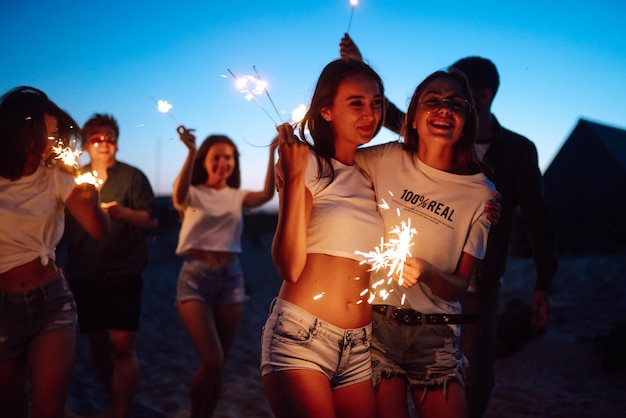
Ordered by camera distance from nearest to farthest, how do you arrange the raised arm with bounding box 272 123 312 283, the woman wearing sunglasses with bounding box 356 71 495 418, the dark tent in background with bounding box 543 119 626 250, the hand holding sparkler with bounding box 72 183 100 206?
the raised arm with bounding box 272 123 312 283 < the woman wearing sunglasses with bounding box 356 71 495 418 < the hand holding sparkler with bounding box 72 183 100 206 < the dark tent in background with bounding box 543 119 626 250

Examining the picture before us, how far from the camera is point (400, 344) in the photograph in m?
2.79

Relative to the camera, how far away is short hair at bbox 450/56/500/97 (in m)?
4.16

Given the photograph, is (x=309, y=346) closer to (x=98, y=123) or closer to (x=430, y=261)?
(x=430, y=261)

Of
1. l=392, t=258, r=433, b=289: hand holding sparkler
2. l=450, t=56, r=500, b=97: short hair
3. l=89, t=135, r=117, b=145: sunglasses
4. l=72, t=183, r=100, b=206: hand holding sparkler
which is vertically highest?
l=450, t=56, r=500, b=97: short hair

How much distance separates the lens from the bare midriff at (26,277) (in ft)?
10.1

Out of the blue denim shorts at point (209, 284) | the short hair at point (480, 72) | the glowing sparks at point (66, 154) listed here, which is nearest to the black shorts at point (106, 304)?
the blue denim shorts at point (209, 284)

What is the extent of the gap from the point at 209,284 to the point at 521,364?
5521 millimetres

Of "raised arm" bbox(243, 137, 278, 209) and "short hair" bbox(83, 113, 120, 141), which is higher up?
"short hair" bbox(83, 113, 120, 141)

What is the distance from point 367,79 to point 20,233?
215 centimetres

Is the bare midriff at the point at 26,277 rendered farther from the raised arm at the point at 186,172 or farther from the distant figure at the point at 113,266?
the raised arm at the point at 186,172

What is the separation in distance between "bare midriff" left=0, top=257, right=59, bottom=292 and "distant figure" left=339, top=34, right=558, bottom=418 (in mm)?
2379

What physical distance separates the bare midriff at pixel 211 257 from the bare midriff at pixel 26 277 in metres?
1.79

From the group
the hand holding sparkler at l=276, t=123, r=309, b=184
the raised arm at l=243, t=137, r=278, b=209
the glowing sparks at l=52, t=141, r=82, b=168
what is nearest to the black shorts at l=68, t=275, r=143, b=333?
the raised arm at l=243, t=137, r=278, b=209

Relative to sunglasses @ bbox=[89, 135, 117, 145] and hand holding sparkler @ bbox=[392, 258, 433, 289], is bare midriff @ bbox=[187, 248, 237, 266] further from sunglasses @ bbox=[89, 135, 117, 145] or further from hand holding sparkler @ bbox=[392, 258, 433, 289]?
hand holding sparkler @ bbox=[392, 258, 433, 289]
